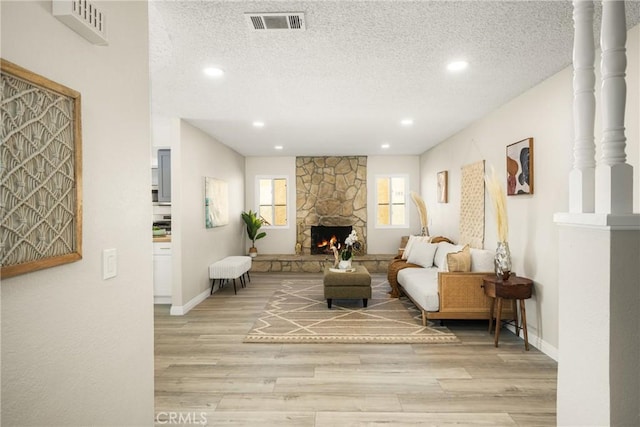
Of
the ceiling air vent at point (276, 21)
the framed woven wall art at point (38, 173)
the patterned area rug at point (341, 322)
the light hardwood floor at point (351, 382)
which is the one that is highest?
the ceiling air vent at point (276, 21)

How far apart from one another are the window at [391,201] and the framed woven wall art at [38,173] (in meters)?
7.10

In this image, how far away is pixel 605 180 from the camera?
3.76 feet

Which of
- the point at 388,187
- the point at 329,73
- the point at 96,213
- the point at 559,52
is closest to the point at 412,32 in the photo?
the point at 329,73

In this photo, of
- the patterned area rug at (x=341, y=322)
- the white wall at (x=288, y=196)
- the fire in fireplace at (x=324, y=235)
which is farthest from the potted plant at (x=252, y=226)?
the patterned area rug at (x=341, y=322)

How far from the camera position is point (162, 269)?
15.4 feet

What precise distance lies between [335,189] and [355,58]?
17.3ft

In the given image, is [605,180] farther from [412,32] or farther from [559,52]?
[559,52]

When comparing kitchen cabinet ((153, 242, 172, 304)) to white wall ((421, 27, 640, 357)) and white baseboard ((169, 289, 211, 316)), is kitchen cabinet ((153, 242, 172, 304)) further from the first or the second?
white wall ((421, 27, 640, 357))

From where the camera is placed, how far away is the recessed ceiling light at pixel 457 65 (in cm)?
272

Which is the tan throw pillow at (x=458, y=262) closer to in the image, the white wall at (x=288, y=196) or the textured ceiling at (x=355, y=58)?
the textured ceiling at (x=355, y=58)

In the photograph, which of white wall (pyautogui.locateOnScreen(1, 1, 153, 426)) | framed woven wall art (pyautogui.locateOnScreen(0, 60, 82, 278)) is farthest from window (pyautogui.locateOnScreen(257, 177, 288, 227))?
framed woven wall art (pyautogui.locateOnScreen(0, 60, 82, 278))

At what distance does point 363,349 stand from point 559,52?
2.95 m

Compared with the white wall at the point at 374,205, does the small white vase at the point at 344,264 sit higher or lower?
lower

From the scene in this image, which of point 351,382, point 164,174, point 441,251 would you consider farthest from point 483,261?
point 164,174
